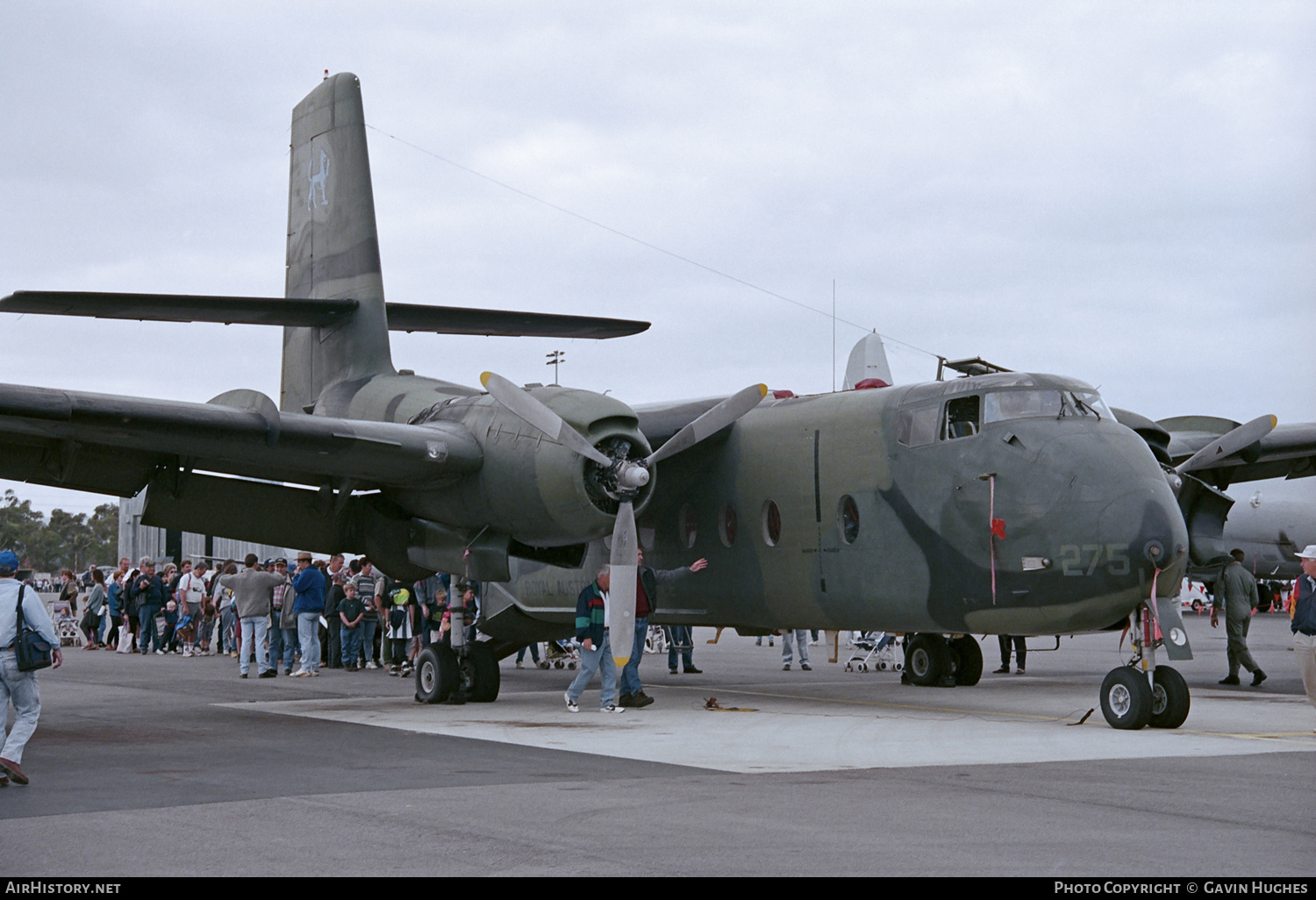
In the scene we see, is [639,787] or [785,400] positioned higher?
[785,400]

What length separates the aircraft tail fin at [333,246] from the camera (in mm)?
17125

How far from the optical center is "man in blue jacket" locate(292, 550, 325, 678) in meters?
20.8

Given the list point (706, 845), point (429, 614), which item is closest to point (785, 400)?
point (429, 614)

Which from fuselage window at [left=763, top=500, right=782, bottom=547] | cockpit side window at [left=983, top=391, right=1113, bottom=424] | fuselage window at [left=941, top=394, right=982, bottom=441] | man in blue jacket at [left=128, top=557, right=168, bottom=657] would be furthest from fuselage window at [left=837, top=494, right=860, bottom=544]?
man in blue jacket at [left=128, top=557, right=168, bottom=657]

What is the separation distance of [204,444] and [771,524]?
6.60 metres

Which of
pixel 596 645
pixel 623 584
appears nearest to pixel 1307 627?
pixel 623 584

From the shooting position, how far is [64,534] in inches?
4368

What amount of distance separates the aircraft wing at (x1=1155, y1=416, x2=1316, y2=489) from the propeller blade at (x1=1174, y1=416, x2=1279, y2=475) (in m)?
1.39

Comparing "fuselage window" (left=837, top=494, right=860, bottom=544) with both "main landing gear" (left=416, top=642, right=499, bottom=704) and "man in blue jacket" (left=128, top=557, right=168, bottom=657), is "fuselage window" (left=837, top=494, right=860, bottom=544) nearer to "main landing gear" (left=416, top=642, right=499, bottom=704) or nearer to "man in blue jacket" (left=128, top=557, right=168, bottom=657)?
"main landing gear" (left=416, top=642, right=499, bottom=704)

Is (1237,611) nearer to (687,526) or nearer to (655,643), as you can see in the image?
(687,526)

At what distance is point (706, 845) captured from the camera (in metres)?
6.55

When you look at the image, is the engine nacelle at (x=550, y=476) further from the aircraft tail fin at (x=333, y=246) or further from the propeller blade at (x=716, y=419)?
the aircraft tail fin at (x=333, y=246)

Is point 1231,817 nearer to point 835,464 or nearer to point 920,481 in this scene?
point 920,481

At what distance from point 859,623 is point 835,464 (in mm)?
1866
